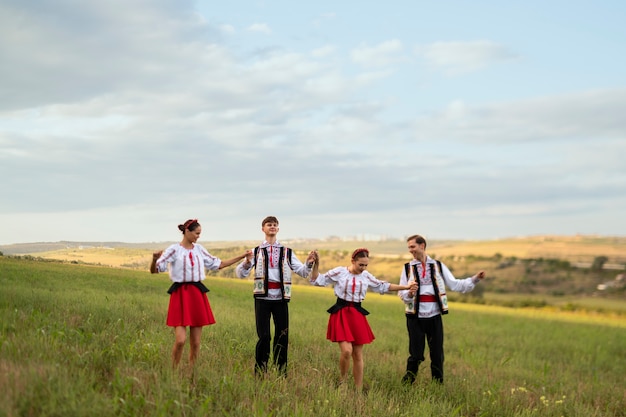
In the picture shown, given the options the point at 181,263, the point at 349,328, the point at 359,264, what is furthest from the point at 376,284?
the point at 181,263

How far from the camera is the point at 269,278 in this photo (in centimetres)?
959

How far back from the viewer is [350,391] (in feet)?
28.5

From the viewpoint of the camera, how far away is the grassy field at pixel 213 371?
6.51 meters

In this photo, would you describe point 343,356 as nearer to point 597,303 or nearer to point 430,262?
point 430,262

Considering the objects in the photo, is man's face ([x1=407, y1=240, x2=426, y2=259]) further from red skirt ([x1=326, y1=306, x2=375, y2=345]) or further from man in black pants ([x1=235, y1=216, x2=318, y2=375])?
man in black pants ([x1=235, y1=216, x2=318, y2=375])

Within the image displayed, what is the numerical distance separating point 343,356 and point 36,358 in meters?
4.46

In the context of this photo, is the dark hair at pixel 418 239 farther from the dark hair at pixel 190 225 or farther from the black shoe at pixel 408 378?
the dark hair at pixel 190 225

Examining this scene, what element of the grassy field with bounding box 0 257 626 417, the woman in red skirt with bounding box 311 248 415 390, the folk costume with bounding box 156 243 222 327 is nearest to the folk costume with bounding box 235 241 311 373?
the woman in red skirt with bounding box 311 248 415 390

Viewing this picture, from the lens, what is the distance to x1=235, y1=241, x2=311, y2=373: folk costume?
31.4 feet

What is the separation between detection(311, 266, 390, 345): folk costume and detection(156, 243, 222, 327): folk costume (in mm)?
1901

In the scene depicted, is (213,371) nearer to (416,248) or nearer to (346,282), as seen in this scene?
(346,282)

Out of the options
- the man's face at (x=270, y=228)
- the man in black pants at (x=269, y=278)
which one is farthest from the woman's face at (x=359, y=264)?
the man's face at (x=270, y=228)

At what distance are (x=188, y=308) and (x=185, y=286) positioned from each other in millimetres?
359

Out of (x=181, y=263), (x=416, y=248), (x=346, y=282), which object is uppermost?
(x=416, y=248)
